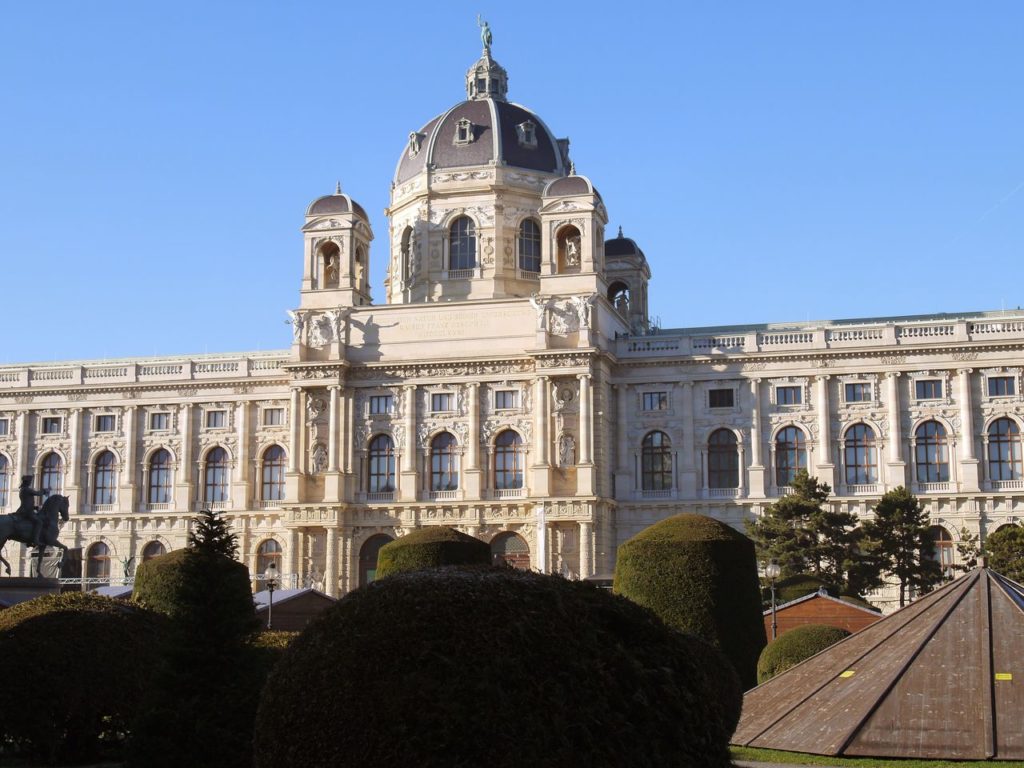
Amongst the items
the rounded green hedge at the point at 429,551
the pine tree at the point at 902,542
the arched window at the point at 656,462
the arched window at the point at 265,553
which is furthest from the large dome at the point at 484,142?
the rounded green hedge at the point at 429,551

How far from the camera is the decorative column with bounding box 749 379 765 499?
61.8 metres

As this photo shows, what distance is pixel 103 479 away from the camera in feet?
231

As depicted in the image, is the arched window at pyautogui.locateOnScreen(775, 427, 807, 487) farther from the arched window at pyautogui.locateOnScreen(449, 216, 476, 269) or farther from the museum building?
the arched window at pyautogui.locateOnScreen(449, 216, 476, 269)

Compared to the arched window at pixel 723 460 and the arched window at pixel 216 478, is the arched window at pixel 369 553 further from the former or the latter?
the arched window at pixel 723 460

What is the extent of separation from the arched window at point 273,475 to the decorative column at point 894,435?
2904cm

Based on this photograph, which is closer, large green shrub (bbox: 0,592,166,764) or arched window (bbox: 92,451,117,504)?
large green shrub (bbox: 0,592,166,764)

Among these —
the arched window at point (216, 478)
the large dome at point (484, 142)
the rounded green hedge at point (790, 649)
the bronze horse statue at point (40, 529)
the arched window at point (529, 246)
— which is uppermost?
the large dome at point (484, 142)

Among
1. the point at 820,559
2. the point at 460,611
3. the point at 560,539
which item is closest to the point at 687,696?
the point at 460,611

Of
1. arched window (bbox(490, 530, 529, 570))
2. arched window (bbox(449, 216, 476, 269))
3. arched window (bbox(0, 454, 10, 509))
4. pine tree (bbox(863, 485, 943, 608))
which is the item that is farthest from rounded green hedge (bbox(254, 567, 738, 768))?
arched window (bbox(0, 454, 10, 509))

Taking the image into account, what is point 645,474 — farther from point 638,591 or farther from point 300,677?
point 300,677

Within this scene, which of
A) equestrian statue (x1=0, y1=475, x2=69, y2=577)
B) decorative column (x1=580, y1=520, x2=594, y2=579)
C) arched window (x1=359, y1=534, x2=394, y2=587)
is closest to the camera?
equestrian statue (x1=0, y1=475, x2=69, y2=577)

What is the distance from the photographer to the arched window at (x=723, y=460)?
62812mm

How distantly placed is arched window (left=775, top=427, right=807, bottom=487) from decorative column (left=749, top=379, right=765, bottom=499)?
0.84m

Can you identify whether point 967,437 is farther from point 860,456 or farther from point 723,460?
point 723,460
